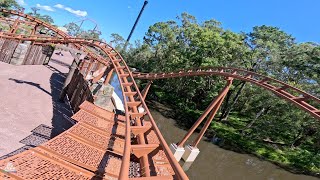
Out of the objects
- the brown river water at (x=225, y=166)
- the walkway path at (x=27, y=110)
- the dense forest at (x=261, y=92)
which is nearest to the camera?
the walkway path at (x=27, y=110)

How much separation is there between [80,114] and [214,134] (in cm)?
2311

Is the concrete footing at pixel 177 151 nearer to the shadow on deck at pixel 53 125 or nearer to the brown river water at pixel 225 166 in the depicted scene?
the brown river water at pixel 225 166

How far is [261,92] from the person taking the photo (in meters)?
30.2

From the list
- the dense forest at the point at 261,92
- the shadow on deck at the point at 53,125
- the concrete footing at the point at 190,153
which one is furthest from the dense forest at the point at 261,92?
the shadow on deck at the point at 53,125

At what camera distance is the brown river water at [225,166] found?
1909cm

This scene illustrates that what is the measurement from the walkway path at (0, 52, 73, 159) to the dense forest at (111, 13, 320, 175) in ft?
57.4

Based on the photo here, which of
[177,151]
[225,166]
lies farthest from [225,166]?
[177,151]

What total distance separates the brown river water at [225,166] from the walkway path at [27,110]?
9.18 m

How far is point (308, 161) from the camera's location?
27.4m

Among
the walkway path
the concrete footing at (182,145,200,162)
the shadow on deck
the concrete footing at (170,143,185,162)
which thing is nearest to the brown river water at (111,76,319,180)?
the concrete footing at (182,145,200,162)

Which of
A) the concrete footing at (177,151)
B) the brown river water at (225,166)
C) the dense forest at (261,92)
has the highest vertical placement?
the dense forest at (261,92)

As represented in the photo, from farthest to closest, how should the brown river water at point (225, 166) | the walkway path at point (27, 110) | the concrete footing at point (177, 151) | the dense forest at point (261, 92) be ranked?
the dense forest at point (261, 92) < the brown river water at point (225, 166) < the concrete footing at point (177, 151) < the walkway path at point (27, 110)

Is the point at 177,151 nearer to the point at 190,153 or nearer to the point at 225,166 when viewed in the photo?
the point at 190,153

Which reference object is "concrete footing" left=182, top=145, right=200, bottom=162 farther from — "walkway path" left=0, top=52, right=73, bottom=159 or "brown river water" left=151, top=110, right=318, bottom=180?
"walkway path" left=0, top=52, right=73, bottom=159
